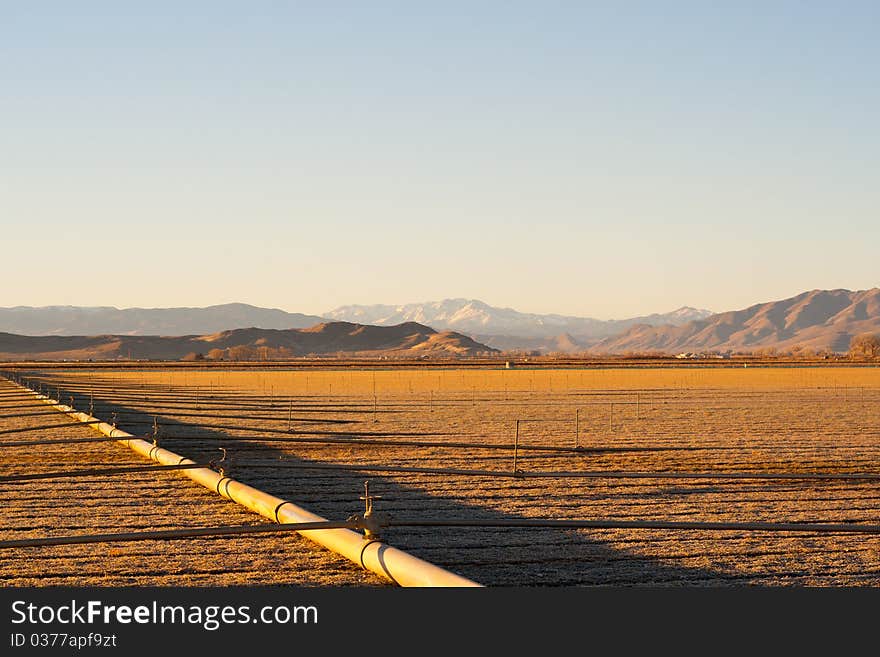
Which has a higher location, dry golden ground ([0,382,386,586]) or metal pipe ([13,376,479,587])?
metal pipe ([13,376,479,587])

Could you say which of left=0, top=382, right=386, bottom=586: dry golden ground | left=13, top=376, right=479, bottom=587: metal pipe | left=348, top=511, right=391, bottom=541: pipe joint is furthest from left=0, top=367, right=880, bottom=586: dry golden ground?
left=348, top=511, right=391, bottom=541: pipe joint

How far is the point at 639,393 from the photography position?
4400 centimetres

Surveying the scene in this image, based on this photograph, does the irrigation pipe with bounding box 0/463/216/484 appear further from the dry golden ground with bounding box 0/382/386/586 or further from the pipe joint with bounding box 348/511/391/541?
the pipe joint with bounding box 348/511/391/541

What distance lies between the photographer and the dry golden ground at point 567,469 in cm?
971

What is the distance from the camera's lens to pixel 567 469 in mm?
17141

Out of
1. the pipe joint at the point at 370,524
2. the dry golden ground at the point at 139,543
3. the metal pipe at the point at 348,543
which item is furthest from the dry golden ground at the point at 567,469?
the pipe joint at the point at 370,524

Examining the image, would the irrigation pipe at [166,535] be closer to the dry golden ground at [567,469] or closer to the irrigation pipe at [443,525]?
the irrigation pipe at [443,525]

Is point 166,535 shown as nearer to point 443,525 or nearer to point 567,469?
point 443,525

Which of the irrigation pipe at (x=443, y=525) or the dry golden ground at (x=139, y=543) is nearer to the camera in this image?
the dry golden ground at (x=139, y=543)

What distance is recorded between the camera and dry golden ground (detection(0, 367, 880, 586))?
9.71 meters

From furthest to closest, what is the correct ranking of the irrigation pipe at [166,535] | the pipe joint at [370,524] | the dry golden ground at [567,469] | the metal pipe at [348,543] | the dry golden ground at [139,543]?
the dry golden ground at [567,469] < the irrigation pipe at [166,535] < the pipe joint at [370,524] < the dry golden ground at [139,543] < the metal pipe at [348,543]

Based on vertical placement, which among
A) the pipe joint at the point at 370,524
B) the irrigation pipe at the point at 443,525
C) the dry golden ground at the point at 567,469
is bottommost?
the dry golden ground at the point at 567,469

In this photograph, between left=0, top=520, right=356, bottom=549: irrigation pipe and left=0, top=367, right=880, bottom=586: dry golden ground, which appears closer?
left=0, top=520, right=356, bottom=549: irrigation pipe

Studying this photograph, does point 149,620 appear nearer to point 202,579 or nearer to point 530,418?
point 202,579
